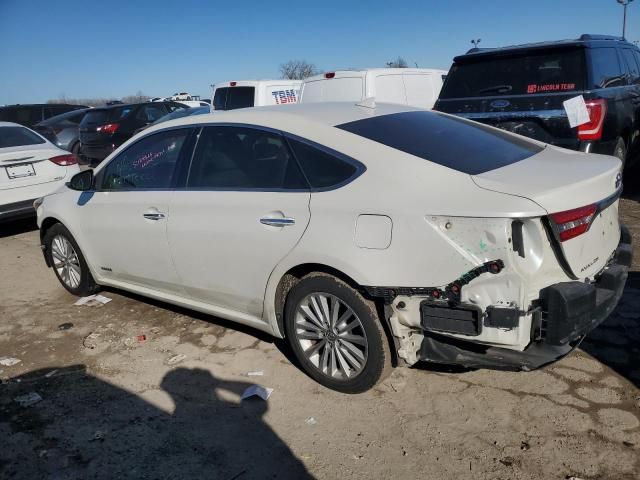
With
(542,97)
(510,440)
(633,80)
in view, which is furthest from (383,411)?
(633,80)

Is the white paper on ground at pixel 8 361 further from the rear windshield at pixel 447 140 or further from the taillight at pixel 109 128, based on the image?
the taillight at pixel 109 128

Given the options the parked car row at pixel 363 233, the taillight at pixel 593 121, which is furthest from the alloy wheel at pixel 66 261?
the taillight at pixel 593 121

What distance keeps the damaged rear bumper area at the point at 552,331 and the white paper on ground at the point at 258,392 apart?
101 cm

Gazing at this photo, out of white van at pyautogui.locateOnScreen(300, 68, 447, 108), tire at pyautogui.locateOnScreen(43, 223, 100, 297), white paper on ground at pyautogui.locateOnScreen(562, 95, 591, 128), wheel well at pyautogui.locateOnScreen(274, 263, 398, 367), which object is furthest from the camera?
white van at pyautogui.locateOnScreen(300, 68, 447, 108)

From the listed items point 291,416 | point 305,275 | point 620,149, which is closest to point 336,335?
point 305,275

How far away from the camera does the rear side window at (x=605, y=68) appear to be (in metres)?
5.84

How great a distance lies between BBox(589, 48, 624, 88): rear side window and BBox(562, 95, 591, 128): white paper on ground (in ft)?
1.19

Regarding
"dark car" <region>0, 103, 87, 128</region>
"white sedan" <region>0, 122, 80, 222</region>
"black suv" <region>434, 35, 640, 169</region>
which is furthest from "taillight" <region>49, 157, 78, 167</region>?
"dark car" <region>0, 103, 87, 128</region>

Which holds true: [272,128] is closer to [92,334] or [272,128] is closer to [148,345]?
[148,345]

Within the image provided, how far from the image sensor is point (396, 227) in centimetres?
274

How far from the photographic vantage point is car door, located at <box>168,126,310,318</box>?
10.6 feet

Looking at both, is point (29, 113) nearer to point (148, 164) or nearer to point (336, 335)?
point (148, 164)

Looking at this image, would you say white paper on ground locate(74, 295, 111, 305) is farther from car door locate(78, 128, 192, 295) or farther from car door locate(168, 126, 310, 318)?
car door locate(168, 126, 310, 318)

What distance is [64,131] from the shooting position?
15047 millimetres
